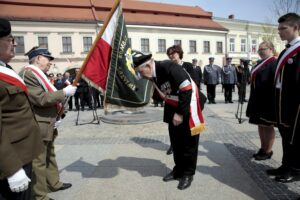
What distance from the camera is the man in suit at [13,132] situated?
1.91 metres

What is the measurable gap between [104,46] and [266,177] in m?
3.01

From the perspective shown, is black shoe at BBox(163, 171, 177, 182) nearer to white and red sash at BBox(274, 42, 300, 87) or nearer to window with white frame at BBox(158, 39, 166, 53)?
white and red sash at BBox(274, 42, 300, 87)

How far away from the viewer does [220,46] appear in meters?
43.5

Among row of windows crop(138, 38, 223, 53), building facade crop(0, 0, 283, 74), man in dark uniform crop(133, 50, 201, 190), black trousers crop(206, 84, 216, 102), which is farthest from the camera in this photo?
row of windows crop(138, 38, 223, 53)

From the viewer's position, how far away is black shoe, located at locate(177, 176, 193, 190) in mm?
3729

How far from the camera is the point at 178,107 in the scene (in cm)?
359

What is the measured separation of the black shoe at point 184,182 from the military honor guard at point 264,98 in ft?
4.96

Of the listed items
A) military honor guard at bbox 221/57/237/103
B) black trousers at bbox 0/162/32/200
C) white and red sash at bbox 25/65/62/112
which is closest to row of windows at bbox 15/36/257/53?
military honor guard at bbox 221/57/237/103

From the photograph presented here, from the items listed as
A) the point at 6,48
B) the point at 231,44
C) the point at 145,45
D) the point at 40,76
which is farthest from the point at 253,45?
the point at 6,48

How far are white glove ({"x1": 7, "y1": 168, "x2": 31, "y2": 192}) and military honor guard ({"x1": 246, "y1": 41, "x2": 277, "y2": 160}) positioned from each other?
3.70 meters

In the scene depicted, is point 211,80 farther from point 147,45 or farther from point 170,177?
point 147,45

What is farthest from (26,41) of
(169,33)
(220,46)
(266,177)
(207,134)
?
(266,177)

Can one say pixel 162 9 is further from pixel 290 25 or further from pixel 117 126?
pixel 290 25

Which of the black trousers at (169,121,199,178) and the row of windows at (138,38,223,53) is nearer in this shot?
the black trousers at (169,121,199,178)
